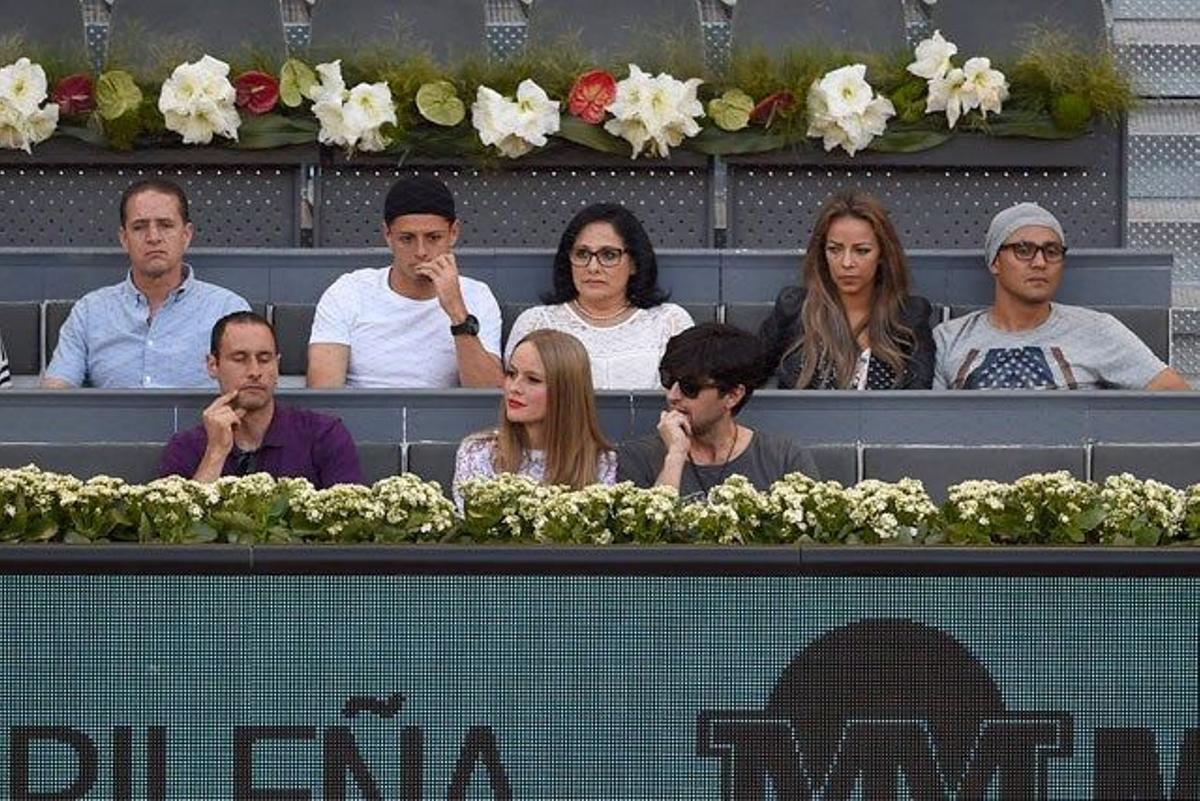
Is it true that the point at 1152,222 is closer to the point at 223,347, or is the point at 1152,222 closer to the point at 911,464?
the point at 911,464

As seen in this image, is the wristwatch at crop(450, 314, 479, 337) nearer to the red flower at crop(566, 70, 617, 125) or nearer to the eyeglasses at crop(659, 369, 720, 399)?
the eyeglasses at crop(659, 369, 720, 399)

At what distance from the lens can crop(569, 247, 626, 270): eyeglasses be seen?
8430 millimetres

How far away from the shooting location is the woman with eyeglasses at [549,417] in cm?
727

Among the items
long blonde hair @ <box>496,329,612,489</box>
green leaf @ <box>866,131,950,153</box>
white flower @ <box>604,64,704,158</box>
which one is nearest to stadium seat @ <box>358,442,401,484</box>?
long blonde hair @ <box>496,329,612,489</box>

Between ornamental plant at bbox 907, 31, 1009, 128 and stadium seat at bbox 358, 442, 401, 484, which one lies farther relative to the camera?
ornamental plant at bbox 907, 31, 1009, 128

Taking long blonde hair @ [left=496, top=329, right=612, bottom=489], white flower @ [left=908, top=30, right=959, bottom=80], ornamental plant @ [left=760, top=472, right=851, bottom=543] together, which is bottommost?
ornamental plant @ [left=760, top=472, right=851, bottom=543]

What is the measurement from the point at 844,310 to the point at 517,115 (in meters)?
1.85

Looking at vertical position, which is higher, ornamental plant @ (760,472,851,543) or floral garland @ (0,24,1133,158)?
floral garland @ (0,24,1133,158)

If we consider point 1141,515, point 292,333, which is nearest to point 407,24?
point 292,333

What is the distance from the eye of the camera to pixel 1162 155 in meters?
10.4

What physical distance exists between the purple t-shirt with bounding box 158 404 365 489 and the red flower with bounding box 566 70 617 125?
2.60m

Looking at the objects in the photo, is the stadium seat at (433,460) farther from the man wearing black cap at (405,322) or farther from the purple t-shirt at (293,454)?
the man wearing black cap at (405,322)

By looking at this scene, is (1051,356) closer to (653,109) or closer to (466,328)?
(466,328)

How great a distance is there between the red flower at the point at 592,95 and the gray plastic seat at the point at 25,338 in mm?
2092
